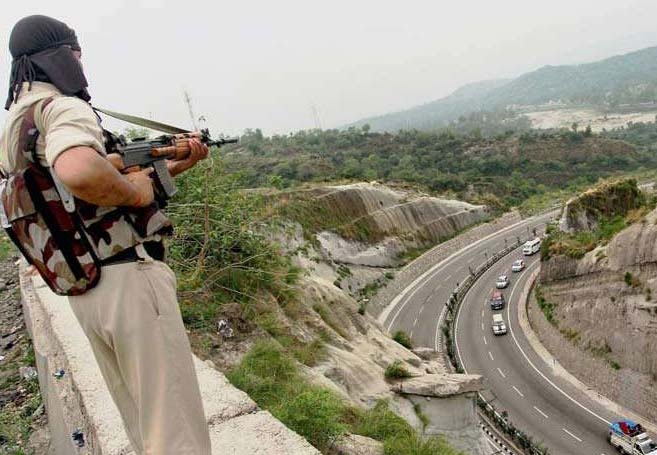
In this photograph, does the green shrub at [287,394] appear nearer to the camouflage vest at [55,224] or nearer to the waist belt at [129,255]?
the waist belt at [129,255]

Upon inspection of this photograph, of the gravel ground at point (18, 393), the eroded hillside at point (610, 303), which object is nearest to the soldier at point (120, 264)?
the gravel ground at point (18, 393)

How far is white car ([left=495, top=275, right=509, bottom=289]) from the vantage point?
35.1 metres

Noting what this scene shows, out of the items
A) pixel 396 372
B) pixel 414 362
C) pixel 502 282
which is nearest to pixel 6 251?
pixel 396 372

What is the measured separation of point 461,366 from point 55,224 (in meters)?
25.1

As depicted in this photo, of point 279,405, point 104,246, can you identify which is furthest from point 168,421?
point 279,405

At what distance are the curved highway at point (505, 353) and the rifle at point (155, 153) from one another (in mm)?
20056

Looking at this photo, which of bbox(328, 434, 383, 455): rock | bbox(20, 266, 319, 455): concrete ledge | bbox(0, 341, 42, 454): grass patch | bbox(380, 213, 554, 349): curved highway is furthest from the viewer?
bbox(380, 213, 554, 349): curved highway

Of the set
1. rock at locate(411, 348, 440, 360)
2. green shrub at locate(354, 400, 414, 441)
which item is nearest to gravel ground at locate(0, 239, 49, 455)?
green shrub at locate(354, 400, 414, 441)

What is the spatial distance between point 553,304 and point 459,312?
7.12 meters

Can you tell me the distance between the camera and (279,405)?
4.92 meters

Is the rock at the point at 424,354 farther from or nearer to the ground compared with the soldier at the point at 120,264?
nearer to the ground

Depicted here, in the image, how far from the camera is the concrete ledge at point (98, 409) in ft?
11.7

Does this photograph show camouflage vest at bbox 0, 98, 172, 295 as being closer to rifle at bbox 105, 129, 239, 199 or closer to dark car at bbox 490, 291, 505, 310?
rifle at bbox 105, 129, 239, 199

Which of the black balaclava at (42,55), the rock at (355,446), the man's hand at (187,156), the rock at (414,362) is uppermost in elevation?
the black balaclava at (42,55)
